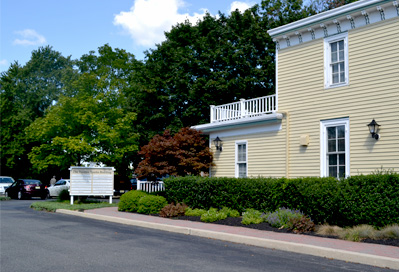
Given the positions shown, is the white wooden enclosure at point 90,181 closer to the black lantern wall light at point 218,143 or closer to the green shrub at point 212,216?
the black lantern wall light at point 218,143

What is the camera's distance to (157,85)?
101 feet

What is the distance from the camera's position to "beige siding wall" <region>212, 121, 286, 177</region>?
16.1 meters

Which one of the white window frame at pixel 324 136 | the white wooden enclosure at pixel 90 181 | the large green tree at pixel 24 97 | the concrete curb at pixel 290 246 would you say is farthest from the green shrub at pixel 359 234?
the large green tree at pixel 24 97

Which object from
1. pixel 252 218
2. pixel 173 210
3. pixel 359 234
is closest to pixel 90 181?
pixel 173 210

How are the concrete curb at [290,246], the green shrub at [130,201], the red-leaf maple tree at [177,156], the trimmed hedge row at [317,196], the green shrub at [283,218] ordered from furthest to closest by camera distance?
the red-leaf maple tree at [177,156] → the green shrub at [130,201] → the green shrub at [283,218] → the trimmed hedge row at [317,196] → the concrete curb at [290,246]

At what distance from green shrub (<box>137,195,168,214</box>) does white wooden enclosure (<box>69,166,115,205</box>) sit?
468 cm

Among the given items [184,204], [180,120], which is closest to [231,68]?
[180,120]

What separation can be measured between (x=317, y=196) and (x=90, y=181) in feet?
41.1

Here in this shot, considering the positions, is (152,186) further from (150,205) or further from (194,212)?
(194,212)

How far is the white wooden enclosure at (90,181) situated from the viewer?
20500mm

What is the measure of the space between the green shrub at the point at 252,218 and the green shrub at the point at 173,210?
3.11 metres

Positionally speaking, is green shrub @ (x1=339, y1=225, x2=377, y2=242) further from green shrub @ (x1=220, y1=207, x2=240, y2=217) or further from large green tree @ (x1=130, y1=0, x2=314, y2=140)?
large green tree @ (x1=130, y1=0, x2=314, y2=140)

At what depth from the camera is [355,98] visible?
13836 millimetres

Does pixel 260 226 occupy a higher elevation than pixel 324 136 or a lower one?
lower
